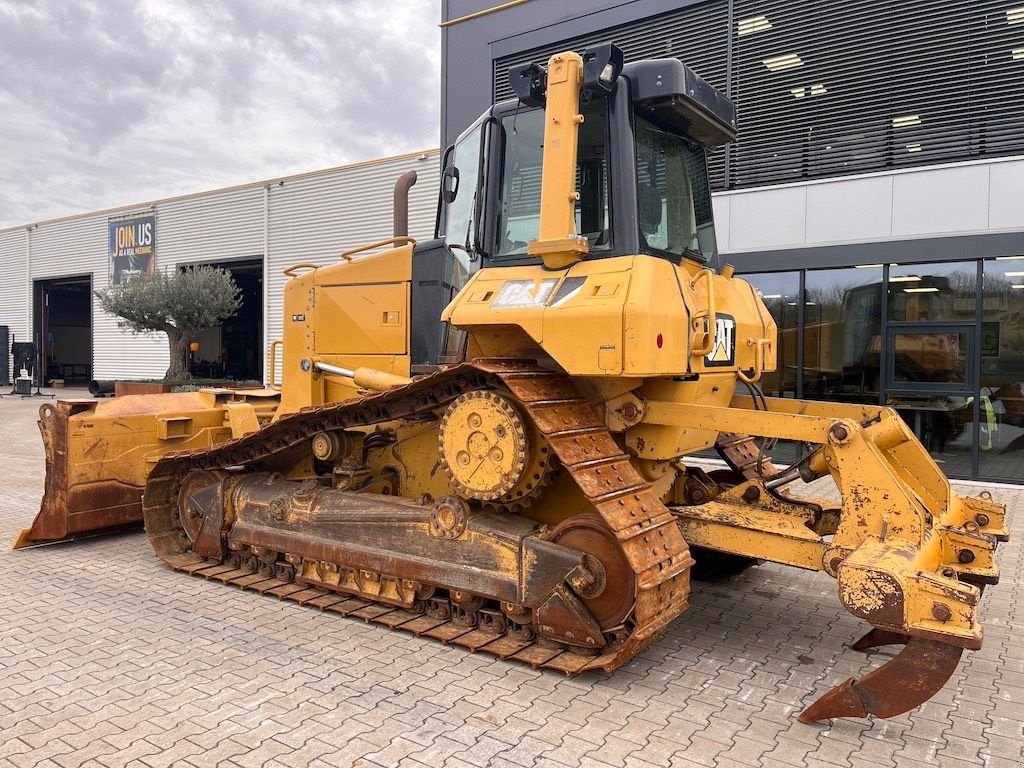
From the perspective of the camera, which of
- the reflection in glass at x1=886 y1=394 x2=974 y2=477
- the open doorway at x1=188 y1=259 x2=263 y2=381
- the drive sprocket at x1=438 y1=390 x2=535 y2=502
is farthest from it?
the open doorway at x1=188 y1=259 x2=263 y2=381

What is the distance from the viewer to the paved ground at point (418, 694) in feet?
11.0

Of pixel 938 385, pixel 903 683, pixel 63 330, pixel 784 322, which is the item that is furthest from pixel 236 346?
pixel 903 683

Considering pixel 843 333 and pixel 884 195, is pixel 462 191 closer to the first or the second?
pixel 884 195

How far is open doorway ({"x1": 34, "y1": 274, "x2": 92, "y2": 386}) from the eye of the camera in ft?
105

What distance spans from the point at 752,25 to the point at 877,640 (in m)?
10.1

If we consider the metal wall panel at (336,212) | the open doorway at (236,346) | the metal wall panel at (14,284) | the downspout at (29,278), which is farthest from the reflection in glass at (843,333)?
the metal wall panel at (14,284)

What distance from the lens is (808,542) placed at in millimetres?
4102

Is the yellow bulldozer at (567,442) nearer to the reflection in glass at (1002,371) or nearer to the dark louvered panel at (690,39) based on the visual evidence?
the reflection in glass at (1002,371)

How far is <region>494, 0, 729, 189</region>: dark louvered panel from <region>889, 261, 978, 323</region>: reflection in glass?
3.05m

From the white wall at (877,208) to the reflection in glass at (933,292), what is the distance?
1.54 ft

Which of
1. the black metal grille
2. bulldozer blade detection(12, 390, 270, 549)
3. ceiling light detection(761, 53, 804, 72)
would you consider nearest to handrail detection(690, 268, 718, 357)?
bulldozer blade detection(12, 390, 270, 549)

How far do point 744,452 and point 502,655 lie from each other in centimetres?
295

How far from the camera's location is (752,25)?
1159 centimetres

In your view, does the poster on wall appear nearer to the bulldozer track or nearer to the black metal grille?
the black metal grille
